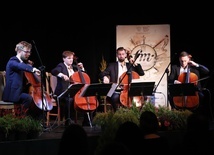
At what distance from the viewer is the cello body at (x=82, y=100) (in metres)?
6.70

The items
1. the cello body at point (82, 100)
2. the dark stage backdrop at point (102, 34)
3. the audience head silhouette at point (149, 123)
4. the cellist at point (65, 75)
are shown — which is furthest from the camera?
the dark stage backdrop at point (102, 34)

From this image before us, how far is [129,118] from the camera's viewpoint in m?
5.75

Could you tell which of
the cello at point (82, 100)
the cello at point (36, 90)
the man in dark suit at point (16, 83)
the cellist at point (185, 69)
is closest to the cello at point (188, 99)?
the cellist at point (185, 69)

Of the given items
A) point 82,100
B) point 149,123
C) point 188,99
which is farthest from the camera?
point 188,99

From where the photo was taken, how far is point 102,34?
9.15m

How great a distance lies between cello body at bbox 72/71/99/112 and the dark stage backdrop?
6.53 ft

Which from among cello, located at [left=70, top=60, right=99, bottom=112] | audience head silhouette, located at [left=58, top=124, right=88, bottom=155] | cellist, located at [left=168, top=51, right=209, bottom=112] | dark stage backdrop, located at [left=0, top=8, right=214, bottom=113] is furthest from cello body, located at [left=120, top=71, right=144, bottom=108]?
audience head silhouette, located at [left=58, top=124, right=88, bottom=155]

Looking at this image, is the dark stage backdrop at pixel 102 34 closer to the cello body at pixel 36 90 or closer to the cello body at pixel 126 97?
the cello body at pixel 126 97

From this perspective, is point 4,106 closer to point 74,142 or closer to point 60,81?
point 60,81

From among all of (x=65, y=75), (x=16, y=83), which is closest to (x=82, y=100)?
(x=65, y=75)

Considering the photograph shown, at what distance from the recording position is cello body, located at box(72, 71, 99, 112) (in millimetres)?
6699

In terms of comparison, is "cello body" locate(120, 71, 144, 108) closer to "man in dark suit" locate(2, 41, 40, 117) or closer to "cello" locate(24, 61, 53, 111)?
"cello" locate(24, 61, 53, 111)

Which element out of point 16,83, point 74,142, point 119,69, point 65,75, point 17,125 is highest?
point 119,69

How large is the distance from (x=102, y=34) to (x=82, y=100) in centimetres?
278
